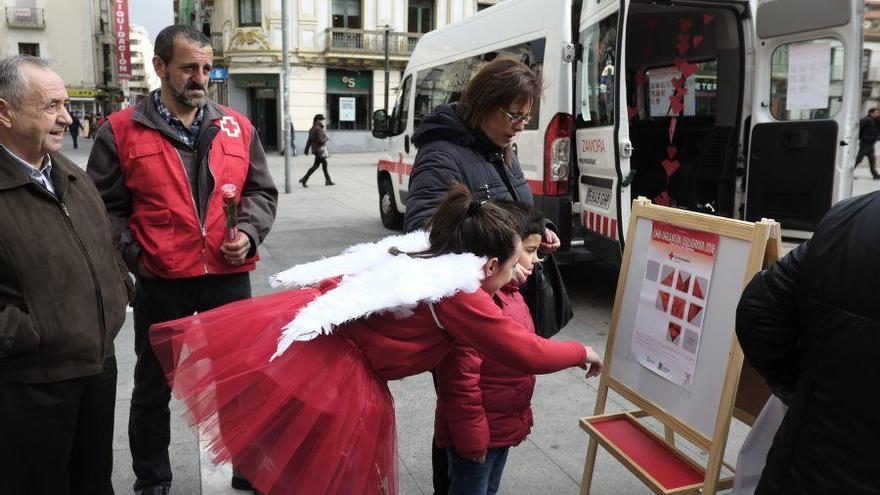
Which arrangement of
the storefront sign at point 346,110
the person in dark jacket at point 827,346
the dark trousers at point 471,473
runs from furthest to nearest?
the storefront sign at point 346,110 → the dark trousers at point 471,473 → the person in dark jacket at point 827,346

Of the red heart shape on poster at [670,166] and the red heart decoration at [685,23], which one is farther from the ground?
the red heart decoration at [685,23]

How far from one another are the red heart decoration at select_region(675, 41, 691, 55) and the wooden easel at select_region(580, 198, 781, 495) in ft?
13.1

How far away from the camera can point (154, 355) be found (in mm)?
2586

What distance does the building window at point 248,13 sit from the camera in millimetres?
27922

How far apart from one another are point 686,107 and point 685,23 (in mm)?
735

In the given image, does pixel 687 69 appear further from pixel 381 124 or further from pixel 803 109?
pixel 381 124

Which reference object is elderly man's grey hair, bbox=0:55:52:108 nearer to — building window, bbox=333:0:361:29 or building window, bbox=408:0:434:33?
building window, bbox=333:0:361:29

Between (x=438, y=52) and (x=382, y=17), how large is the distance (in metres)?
22.5

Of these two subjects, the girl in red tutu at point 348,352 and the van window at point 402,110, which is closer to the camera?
the girl in red tutu at point 348,352

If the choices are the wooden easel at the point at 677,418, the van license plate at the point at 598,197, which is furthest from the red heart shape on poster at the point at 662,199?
the wooden easel at the point at 677,418

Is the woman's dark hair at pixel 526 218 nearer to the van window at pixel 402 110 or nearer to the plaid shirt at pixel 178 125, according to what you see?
the plaid shirt at pixel 178 125

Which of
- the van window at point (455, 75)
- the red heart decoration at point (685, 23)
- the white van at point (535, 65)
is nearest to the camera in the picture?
the white van at point (535, 65)

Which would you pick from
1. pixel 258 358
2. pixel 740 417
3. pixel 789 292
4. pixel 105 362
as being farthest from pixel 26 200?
pixel 740 417

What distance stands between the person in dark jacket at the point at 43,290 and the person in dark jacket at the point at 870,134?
1664 centimetres
